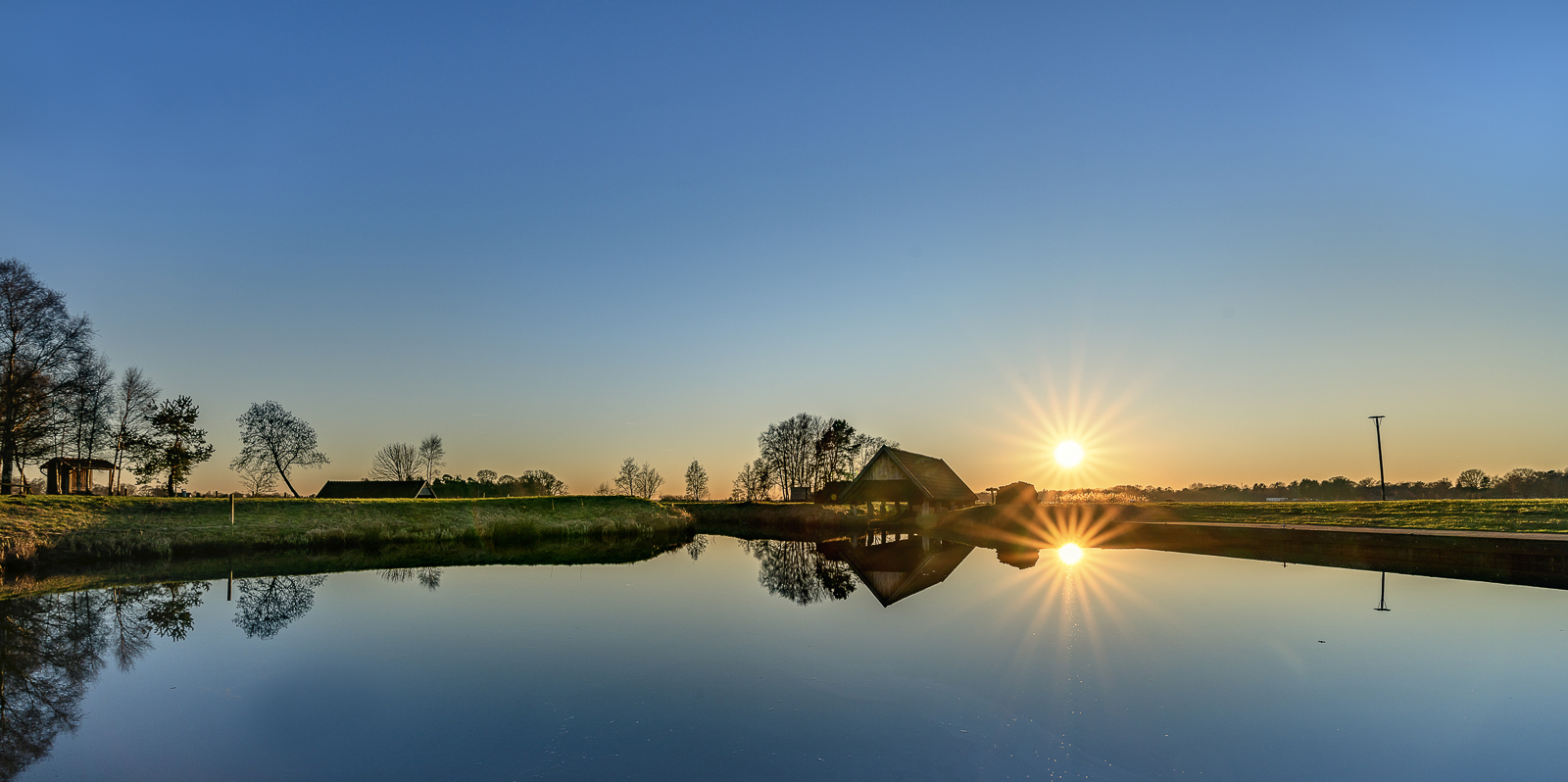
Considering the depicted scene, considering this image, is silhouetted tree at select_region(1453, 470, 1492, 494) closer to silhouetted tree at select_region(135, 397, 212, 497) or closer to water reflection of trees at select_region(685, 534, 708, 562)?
water reflection of trees at select_region(685, 534, 708, 562)

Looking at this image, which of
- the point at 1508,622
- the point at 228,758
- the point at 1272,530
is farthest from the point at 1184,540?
the point at 228,758

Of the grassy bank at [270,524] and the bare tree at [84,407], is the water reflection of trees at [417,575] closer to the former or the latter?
the grassy bank at [270,524]

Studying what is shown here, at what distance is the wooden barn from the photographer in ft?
156

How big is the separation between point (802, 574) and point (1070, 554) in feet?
46.9

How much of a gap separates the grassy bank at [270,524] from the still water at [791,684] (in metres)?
10.3

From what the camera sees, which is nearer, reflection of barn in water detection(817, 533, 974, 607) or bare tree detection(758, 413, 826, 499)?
reflection of barn in water detection(817, 533, 974, 607)

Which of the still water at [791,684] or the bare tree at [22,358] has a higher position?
the bare tree at [22,358]

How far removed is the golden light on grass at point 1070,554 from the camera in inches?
1056

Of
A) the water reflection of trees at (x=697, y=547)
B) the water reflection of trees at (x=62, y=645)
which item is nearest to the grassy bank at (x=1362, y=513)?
the water reflection of trees at (x=697, y=547)

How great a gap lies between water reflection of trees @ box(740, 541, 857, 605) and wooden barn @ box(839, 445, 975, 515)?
50.5 feet

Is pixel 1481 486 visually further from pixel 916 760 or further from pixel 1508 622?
pixel 916 760

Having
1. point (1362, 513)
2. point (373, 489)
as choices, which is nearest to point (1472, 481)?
point (1362, 513)

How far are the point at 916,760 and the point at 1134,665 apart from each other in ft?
18.4

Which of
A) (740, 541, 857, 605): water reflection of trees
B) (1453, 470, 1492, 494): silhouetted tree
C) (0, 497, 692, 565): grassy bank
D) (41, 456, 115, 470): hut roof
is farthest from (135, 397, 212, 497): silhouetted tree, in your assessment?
(1453, 470, 1492, 494): silhouetted tree
